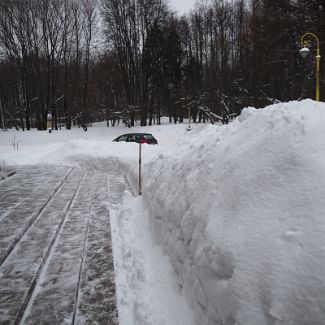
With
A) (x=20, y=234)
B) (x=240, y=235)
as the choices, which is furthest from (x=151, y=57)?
(x=240, y=235)

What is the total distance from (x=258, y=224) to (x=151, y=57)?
37.3m

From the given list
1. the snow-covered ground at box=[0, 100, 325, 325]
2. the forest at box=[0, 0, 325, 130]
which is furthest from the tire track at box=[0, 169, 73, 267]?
the forest at box=[0, 0, 325, 130]

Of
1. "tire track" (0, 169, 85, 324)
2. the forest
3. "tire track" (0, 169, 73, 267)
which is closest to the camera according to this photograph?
"tire track" (0, 169, 85, 324)

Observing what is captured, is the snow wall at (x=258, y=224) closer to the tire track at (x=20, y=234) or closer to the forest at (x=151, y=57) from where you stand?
the tire track at (x=20, y=234)

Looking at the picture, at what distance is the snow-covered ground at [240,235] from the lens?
94.1 inches

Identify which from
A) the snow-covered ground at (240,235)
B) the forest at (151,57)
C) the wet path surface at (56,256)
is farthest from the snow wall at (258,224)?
the forest at (151,57)

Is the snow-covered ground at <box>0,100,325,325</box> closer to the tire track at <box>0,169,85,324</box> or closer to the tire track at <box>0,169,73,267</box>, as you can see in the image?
the tire track at <box>0,169,85,324</box>

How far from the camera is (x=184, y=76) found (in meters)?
44.2

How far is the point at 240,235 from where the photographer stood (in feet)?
9.56

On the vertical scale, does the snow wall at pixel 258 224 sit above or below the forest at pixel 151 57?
below

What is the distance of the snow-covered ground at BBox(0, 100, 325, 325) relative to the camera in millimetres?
2391

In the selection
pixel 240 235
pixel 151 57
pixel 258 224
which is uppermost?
pixel 151 57

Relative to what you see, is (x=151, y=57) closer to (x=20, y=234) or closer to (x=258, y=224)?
(x=20, y=234)

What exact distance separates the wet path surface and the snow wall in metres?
1.12
